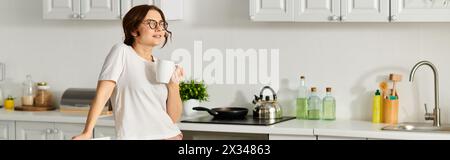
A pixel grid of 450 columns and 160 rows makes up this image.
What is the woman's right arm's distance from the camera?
237cm

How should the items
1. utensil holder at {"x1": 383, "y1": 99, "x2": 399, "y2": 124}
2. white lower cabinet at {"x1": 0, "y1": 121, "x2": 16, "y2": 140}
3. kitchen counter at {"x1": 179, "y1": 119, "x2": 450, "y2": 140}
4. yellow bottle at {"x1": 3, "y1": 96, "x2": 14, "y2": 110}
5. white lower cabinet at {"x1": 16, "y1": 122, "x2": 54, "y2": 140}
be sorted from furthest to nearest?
yellow bottle at {"x1": 3, "y1": 96, "x2": 14, "y2": 110}
white lower cabinet at {"x1": 0, "y1": 121, "x2": 16, "y2": 140}
white lower cabinet at {"x1": 16, "y1": 122, "x2": 54, "y2": 140}
utensil holder at {"x1": 383, "y1": 99, "x2": 399, "y2": 124}
kitchen counter at {"x1": 179, "y1": 119, "x2": 450, "y2": 140}

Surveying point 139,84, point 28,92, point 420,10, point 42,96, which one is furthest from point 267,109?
point 139,84

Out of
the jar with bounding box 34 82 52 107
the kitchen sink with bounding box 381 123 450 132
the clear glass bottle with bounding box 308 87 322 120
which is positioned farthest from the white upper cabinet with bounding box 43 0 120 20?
the kitchen sink with bounding box 381 123 450 132

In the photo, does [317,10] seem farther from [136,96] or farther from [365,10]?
[136,96]

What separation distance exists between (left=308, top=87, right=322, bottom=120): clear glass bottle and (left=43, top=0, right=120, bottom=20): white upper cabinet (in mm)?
1291

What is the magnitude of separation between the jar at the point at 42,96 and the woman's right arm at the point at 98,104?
8.39 feet

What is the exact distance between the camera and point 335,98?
4.45m

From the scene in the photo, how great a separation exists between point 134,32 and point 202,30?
2.06 metres

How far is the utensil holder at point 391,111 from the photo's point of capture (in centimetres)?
420

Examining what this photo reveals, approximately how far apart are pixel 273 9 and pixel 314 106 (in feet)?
2.18

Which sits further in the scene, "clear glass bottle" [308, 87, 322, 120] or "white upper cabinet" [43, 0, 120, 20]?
"white upper cabinet" [43, 0, 120, 20]

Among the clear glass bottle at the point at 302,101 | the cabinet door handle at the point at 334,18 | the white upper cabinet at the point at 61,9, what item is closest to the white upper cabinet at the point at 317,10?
the cabinet door handle at the point at 334,18

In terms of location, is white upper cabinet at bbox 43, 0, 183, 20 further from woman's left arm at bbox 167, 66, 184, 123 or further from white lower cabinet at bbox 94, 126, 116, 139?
woman's left arm at bbox 167, 66, 184, 123

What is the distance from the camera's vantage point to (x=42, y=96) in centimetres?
496
